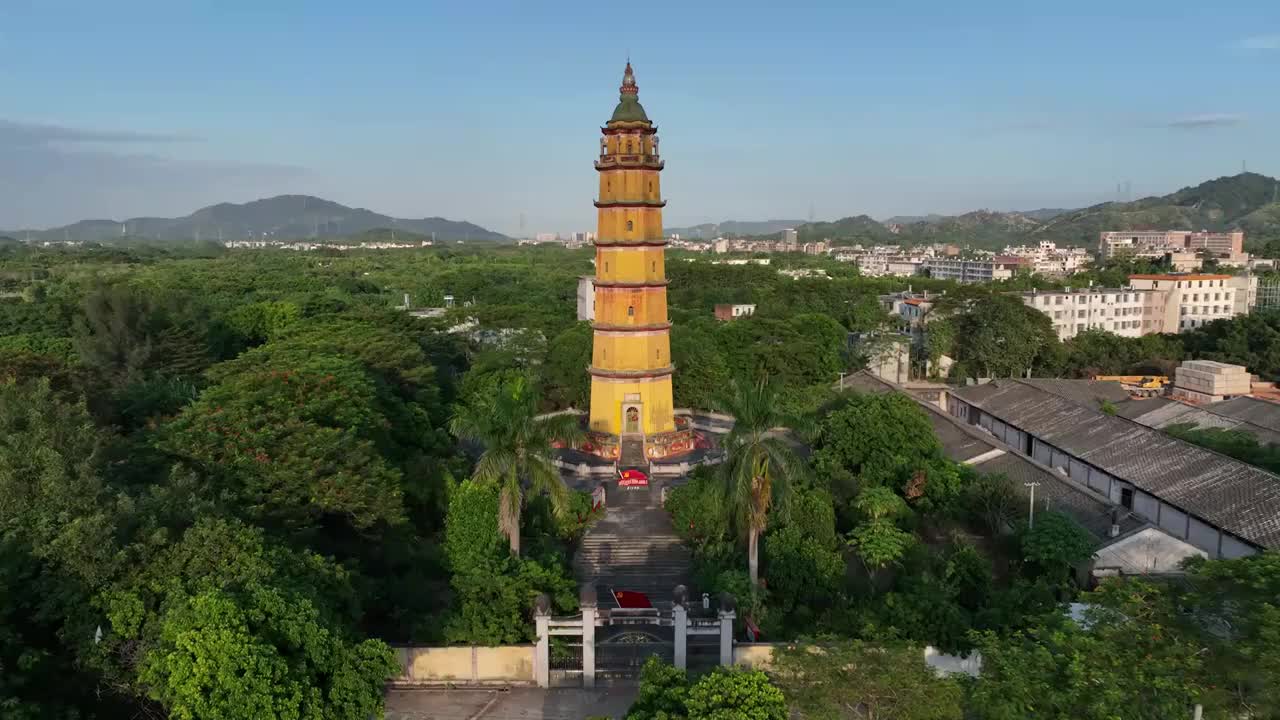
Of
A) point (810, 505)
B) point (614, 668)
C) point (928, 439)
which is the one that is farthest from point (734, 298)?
point (614, 668)

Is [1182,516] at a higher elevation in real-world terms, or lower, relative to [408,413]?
lower

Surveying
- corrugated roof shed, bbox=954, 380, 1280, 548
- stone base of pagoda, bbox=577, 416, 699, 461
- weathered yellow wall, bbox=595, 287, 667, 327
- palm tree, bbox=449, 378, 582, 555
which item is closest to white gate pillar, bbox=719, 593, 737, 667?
palm tree, bbox=449, 378, 582, 555

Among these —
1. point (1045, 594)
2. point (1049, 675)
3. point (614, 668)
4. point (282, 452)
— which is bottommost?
point (614, 668)

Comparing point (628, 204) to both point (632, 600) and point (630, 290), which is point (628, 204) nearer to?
point (630, 290)

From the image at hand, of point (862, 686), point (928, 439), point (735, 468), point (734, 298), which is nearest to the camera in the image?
point (862, 686)

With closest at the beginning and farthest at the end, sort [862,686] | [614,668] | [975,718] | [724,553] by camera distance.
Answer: [862,686] < [975,718] < [614,668] < [724,553]

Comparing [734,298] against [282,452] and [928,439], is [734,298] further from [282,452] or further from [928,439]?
[282,452]

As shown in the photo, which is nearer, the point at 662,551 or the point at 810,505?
the point at 810,505

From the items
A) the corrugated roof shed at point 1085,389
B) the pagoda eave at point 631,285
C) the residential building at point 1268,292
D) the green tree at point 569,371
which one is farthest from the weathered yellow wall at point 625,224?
the residential building at point 1268,292
